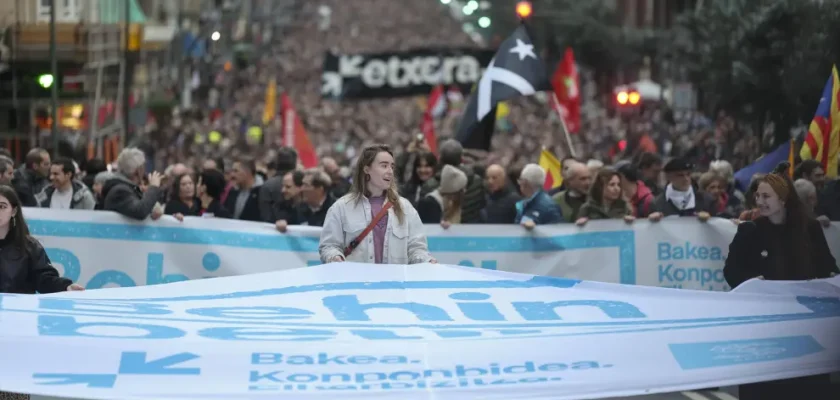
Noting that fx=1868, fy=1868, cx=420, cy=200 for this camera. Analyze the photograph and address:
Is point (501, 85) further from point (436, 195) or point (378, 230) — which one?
point (378, 230)

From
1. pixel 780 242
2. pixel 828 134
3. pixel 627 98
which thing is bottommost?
pixel 627 98

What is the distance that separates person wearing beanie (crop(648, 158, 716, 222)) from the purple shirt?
477 cm

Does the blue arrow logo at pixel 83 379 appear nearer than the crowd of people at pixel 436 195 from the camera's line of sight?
Yes

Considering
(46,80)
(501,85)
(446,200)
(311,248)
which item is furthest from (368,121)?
(311,248)

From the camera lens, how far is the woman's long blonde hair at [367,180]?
945 cm

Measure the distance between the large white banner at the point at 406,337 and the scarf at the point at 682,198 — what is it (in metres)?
5.17

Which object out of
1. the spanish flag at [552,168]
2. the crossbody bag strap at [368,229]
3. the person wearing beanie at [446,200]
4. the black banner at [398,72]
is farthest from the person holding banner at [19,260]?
the black banner at [398,72]

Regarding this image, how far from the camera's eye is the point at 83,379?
25.4 ft

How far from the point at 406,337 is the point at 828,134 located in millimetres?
8246

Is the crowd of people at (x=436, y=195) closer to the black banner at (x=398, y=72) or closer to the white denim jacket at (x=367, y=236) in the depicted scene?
the white denim jacket at (x=367, y=236)

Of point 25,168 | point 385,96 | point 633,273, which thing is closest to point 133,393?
point 633,273

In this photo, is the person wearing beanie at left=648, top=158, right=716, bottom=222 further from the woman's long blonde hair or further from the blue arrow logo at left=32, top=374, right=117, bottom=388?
the blue arrow logo at left=32, top=374, right=117, bottom=388

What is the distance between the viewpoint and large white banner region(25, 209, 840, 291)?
512 inches

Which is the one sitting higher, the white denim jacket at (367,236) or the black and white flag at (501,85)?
the black and white flag at (501,85)
